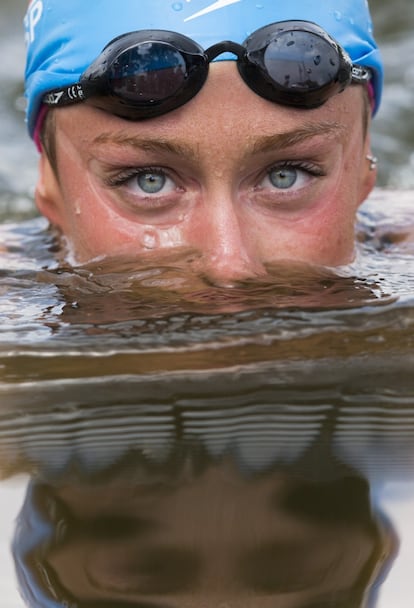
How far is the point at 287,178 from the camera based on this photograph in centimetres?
290

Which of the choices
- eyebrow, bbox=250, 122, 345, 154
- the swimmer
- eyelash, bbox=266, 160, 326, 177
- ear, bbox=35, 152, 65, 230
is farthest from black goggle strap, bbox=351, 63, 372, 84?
ear, bbox=35, 152, 65, 230

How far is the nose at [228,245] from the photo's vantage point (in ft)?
8.36

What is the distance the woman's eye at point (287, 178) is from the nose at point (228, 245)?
18cm

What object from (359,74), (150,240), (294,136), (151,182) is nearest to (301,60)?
(294,136)

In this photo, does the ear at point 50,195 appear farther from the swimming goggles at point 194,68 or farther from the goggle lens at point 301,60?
the goggle lens at point 301,60

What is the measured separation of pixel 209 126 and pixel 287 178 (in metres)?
0.36

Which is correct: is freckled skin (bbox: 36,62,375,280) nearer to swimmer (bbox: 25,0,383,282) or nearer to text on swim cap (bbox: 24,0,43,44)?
swimmer (bbox: 25,0,383,282)

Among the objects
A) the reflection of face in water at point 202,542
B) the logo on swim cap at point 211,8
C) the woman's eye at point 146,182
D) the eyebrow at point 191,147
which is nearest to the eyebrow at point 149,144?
the eyebrow at point 191,147

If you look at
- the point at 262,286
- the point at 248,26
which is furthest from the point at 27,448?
the point at 248,26

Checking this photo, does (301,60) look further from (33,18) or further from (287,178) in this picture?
(33,18)

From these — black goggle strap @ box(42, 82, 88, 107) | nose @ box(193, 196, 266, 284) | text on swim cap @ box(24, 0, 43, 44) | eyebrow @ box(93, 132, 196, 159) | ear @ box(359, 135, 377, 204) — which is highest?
text on swim cap @ box(24, 0, 43, 44)

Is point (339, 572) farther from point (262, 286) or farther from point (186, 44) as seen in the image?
point (186, 44)

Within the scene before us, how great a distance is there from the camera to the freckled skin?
2.66m

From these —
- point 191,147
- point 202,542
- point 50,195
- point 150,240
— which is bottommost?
point 202,542
